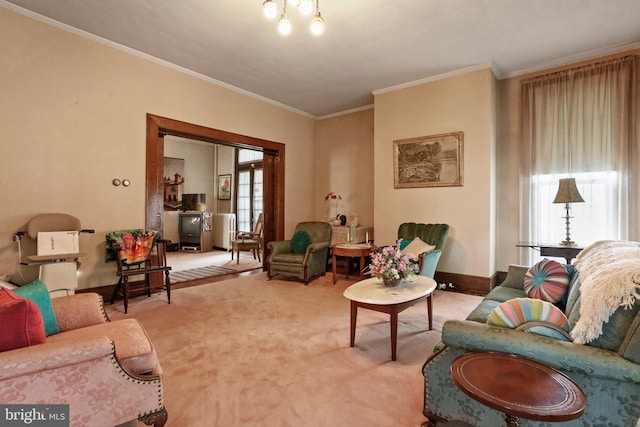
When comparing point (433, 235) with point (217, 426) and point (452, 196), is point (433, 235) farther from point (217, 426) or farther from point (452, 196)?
point (217, 426)

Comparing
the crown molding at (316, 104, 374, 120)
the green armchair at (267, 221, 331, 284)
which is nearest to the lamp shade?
the green armchair at (267, 221, 331, 284)

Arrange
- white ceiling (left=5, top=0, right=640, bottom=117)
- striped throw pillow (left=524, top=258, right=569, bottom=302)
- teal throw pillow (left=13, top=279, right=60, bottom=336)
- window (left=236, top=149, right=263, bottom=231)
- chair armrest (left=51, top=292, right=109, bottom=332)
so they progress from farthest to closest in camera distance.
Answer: window (left=236, top=149, right=263, bottom=231)
white ceiling (left=5, top=0, right=640, bottom=117)
striped throw pillow (left=524, top=258, right=569, bottom=302)
chair armrest (left=51, top=292, right=109, bottom=332)
teal throw pillow (left=13, top=279, right=60, bottom=336)

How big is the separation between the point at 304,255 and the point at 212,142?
234cm

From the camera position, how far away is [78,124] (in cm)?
355

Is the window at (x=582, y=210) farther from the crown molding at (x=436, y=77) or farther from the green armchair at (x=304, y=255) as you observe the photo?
the green armchair at (x=304, y=255)

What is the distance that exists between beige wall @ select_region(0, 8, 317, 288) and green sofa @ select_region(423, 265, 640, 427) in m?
3.78

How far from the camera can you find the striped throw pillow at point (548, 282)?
7.18 feet

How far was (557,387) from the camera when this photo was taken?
110 centimetres

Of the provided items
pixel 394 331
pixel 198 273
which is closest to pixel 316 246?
pixel 198 273

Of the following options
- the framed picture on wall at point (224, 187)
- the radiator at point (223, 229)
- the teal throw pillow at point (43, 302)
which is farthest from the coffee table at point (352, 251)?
the framed picture on wall at point (224, 187)

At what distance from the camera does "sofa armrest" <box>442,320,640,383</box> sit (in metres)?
1.20

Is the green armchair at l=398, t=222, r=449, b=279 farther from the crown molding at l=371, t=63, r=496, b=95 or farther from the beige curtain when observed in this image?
the crown molding at l=371, t=63, r=496, b=95

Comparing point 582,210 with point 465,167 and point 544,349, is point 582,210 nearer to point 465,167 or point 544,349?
point 465,167

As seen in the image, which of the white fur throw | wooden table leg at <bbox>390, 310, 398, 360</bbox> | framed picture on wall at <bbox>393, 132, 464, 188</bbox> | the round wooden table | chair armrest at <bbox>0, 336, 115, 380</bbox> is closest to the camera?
the round wooden table
